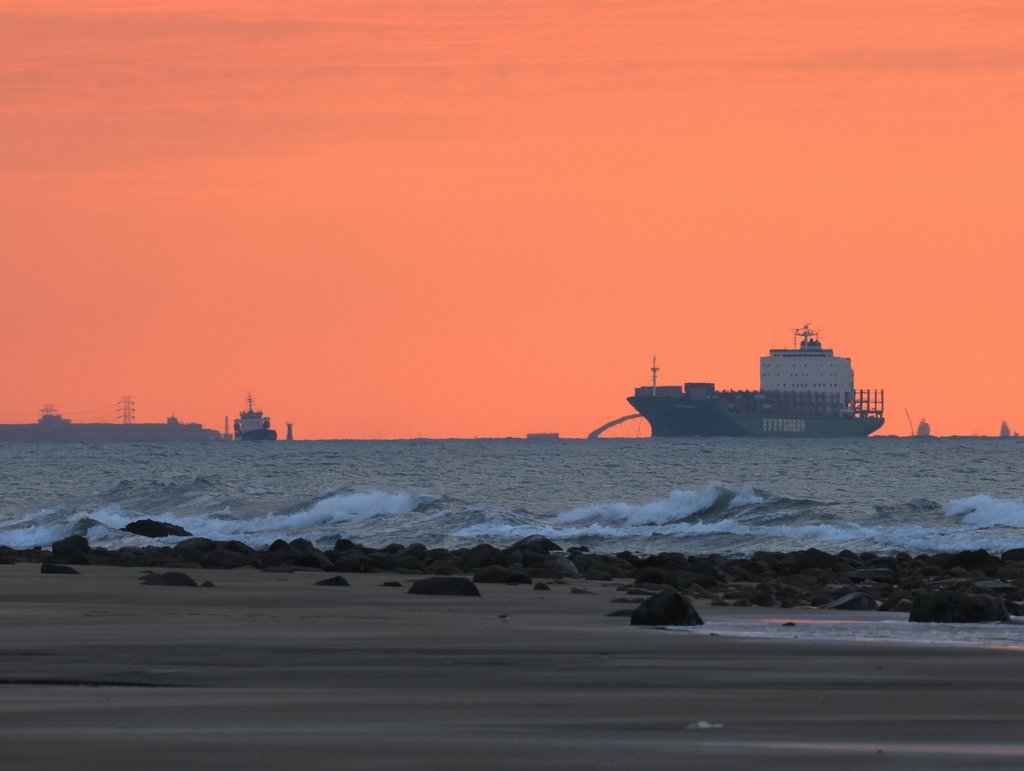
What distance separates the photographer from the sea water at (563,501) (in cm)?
4103

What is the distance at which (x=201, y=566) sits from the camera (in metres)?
28.2

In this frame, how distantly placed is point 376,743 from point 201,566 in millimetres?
21412

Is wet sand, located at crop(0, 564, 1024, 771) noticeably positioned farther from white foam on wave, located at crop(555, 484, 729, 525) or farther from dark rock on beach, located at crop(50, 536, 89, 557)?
white foam on wave, located at crop(555, 484, 729, 525)

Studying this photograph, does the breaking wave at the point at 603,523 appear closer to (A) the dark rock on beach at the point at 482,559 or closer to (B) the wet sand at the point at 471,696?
(A) the dark rock on beach at the point at 482,559

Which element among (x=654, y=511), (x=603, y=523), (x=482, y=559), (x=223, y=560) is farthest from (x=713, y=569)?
(x=654, y=511)

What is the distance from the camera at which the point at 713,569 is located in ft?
80.6

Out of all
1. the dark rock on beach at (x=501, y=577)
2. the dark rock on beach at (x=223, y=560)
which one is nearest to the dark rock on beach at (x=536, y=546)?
the dark rock on beach at (x=223, y=560)

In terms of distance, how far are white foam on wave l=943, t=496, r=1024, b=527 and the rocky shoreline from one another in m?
14.3

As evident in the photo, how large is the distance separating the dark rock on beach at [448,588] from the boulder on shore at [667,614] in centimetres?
447

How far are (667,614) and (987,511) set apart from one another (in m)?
33.3

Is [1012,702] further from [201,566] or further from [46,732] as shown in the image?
[201,566]

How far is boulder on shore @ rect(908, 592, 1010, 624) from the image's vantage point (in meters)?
15.1

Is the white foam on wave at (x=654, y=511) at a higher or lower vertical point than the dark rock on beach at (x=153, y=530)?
higher

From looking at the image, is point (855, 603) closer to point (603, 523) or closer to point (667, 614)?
point (667, 614)
